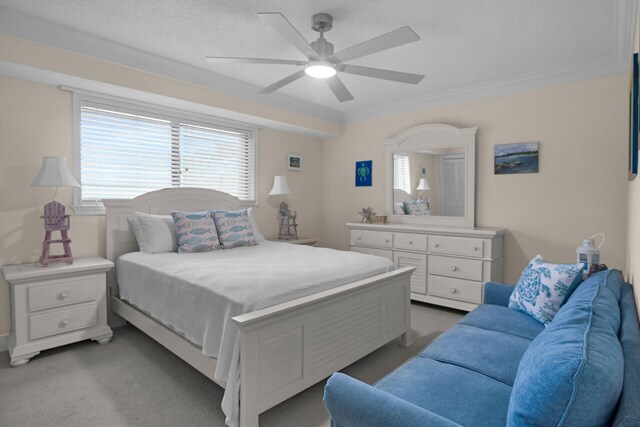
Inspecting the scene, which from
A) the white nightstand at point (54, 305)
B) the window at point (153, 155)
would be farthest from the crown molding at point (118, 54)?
the white nightstand at point (54, 305)

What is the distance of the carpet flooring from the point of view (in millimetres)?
1895

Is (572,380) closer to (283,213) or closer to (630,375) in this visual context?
(630,375)

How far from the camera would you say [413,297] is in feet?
13.0

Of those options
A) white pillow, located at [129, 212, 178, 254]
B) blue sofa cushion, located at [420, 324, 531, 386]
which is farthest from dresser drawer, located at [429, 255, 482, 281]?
white pillow, located at [129, 212, 178, 254]

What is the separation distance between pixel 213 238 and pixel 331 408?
2.39 m

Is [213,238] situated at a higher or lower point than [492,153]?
lower

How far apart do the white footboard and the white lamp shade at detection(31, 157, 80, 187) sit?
2050 millimetres

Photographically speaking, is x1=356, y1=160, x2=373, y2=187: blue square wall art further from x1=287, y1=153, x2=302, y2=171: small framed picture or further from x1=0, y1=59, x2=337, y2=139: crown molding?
x1=0, y1=59, x2=337, y2=139: crown molding

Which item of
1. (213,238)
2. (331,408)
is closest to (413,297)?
(213,238)

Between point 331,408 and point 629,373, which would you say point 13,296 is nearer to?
point 331,408

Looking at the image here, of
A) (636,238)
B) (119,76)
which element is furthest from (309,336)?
(119,76)

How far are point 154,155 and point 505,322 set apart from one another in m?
3.47

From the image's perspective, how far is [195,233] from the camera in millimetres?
3197

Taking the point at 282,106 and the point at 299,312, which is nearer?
the point at 299,312
